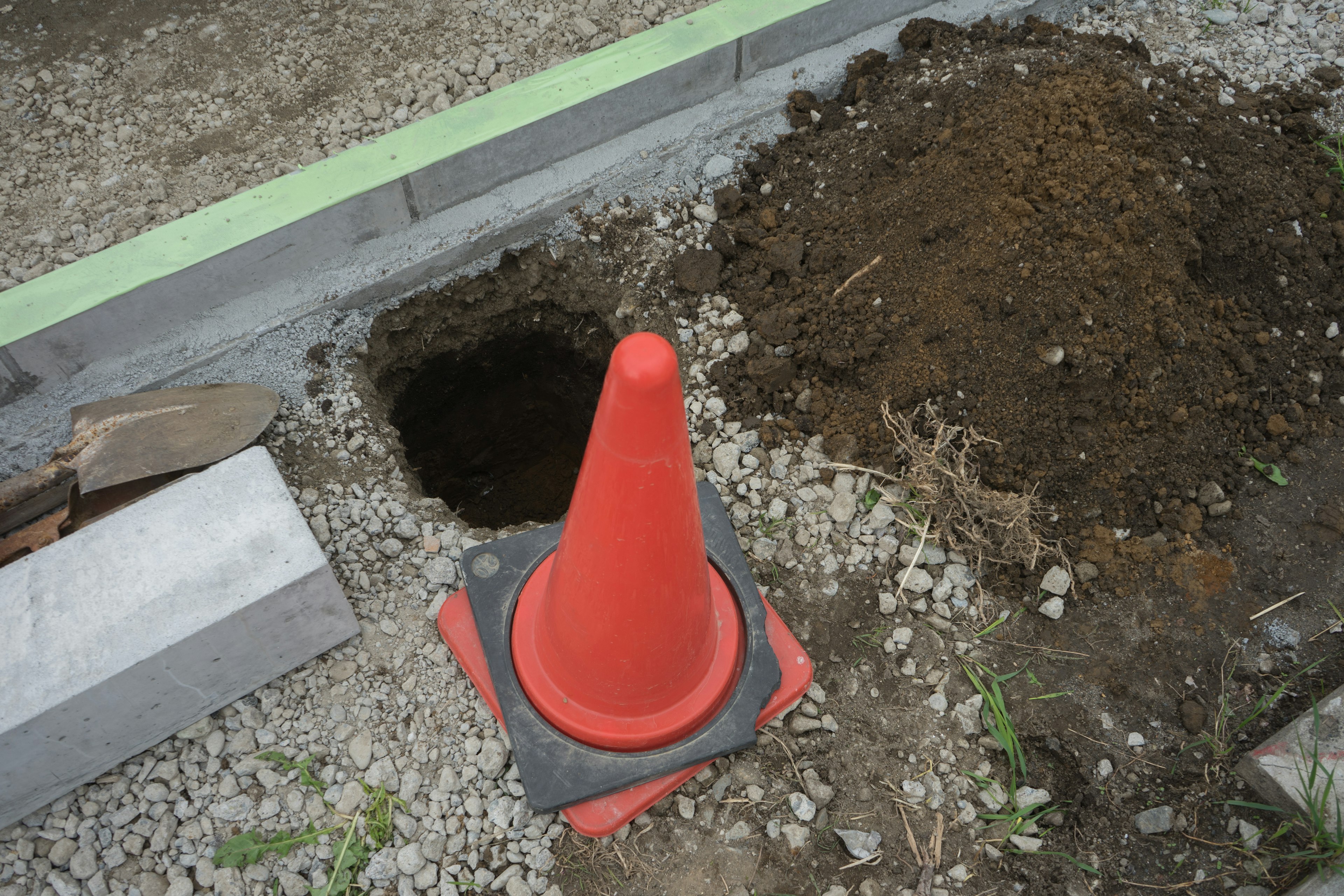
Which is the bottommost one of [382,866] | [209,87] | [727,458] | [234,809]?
[382,866]

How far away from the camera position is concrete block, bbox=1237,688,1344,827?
2053 millimetres

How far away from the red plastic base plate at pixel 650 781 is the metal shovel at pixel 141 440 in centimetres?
87

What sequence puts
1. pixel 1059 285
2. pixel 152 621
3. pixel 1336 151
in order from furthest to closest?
pixel 1336 151 < pixel 1059 285 < pixel 152 621

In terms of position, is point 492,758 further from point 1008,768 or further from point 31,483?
point 31,483

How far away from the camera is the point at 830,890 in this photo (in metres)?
2.04

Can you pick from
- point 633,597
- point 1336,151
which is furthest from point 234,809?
point 1336,151

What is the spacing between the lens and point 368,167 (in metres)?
2.79

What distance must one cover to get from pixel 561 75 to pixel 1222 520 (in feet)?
9.00

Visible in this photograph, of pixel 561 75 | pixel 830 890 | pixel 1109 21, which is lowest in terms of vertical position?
pixel 830 890

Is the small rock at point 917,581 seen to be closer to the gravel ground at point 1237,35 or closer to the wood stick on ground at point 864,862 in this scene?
the wood stick on ground at point 864,862

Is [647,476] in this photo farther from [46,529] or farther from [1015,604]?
[46,529]

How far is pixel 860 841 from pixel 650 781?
56cm

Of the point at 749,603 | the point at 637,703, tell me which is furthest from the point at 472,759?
the point at 749,603

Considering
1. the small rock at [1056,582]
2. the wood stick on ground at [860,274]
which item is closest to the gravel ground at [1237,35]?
the wood stick on ground at [860,274]
